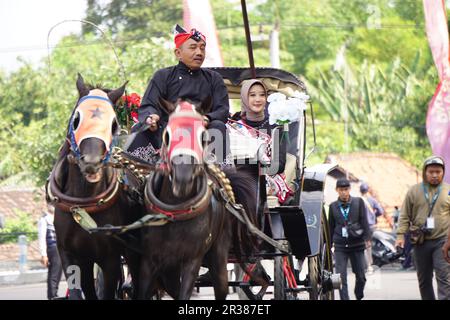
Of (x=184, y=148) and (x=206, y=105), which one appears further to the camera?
(x=206, y=105)

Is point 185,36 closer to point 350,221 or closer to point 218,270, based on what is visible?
point 218,270

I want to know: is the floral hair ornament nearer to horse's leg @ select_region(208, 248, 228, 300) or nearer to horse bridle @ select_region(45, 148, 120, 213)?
horse bridle @ select_region(45, 148, 120, 213)

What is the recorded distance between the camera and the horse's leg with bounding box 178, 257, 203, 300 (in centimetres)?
856

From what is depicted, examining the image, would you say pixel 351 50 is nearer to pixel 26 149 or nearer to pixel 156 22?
pixel 156 22

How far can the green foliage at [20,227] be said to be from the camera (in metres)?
29.7

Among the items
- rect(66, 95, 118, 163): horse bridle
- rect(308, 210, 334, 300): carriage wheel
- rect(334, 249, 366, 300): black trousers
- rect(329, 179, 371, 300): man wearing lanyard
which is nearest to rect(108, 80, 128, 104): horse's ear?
rect(66, 95, 118, 163): horse bridle

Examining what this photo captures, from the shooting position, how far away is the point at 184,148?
827cm

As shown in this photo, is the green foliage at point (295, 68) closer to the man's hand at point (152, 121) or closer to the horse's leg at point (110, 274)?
the man's hand at point (152, 121)

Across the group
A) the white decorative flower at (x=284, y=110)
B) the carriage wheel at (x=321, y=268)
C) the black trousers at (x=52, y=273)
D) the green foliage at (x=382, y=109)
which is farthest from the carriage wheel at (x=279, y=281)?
the green foliage at (x=382, y=109)

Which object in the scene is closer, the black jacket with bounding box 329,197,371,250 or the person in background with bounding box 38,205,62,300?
the black jacket with bounding box 329,197,371,250

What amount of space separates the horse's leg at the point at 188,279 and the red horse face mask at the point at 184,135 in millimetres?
872

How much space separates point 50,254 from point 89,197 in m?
10.3

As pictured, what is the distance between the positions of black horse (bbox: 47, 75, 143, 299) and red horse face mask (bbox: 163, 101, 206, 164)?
0.54 meters

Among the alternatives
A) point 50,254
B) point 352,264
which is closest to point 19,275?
point 50,254
